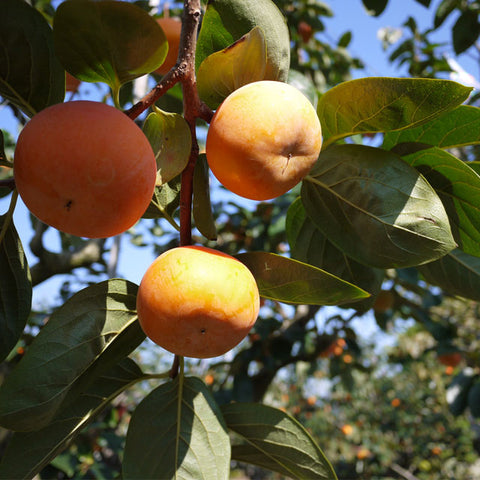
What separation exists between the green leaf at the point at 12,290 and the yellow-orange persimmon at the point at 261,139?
45 centimetres

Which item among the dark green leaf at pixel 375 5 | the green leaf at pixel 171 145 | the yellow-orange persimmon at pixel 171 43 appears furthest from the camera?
the dark green leaf at pixel 375 5

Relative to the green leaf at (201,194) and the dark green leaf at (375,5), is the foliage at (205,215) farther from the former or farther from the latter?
the dark green leaf at (375,5)

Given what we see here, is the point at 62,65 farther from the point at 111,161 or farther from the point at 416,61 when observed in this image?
the point at 416,61

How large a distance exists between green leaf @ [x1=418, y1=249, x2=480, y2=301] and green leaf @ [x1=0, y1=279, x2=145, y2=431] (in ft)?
2.68

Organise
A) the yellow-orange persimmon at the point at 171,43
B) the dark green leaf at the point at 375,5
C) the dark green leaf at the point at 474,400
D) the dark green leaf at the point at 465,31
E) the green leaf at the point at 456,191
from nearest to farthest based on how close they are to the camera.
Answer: the green leaf at the point at 456,191
the yellow-orange persimmon at the point at 171,43
the dark green leaf at the point at 375,5
the dark green leaf at the point at 465,31
the dark green leaf at the point at 474,400

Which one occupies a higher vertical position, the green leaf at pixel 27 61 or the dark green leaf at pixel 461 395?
the green leaf at pixel 27 61

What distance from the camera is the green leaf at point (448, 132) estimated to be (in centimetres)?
99

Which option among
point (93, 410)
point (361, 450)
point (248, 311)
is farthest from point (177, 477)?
point (361, 450)

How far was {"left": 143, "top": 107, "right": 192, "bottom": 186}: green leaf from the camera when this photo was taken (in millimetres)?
866

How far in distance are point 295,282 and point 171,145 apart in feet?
1.14

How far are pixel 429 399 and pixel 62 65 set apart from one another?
868cm

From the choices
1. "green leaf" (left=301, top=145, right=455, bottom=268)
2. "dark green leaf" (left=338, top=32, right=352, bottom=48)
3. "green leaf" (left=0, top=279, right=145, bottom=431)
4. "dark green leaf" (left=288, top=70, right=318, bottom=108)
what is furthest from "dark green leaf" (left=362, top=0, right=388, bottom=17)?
"dark green leaf" (left=338, top=32, right=352, bottom=48)

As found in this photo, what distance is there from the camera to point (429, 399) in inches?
318

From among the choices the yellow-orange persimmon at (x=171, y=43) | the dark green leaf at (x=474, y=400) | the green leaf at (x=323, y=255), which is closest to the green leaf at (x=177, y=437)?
the green leaf at (x=323, y=255)
